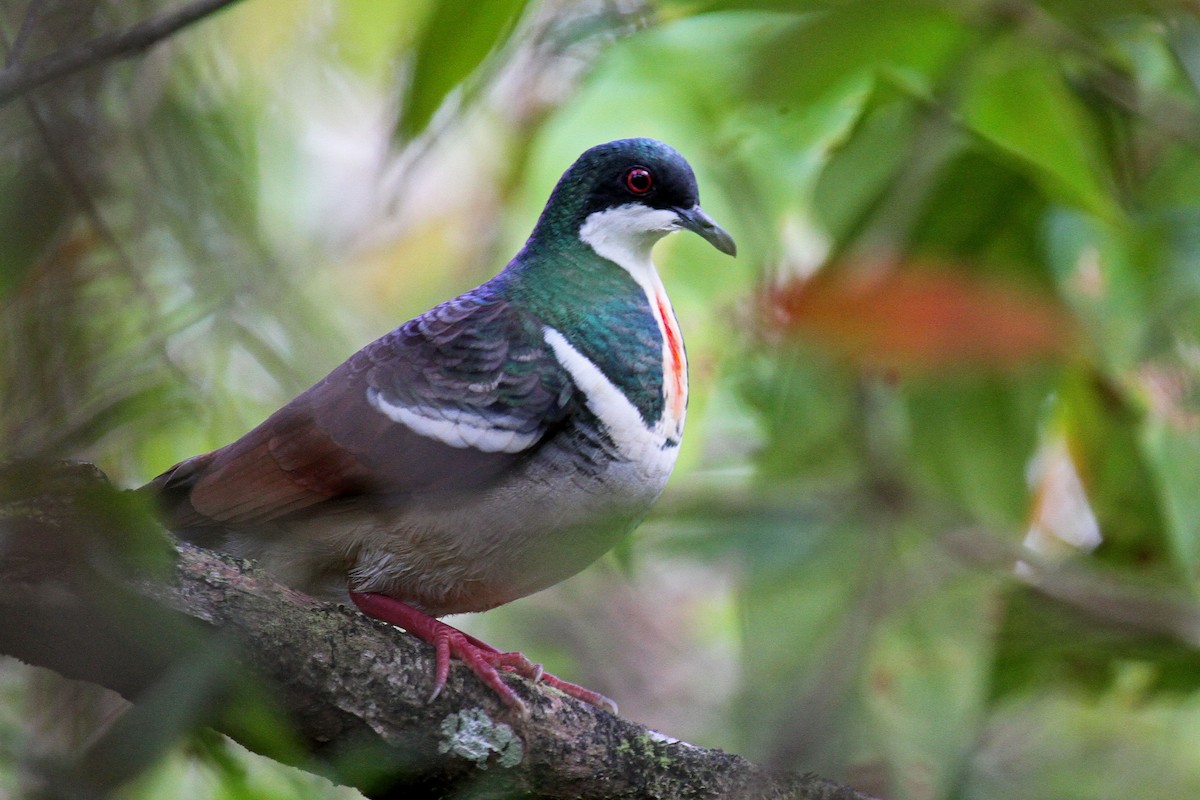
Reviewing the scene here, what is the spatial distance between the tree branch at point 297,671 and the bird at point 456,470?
4.1 inches

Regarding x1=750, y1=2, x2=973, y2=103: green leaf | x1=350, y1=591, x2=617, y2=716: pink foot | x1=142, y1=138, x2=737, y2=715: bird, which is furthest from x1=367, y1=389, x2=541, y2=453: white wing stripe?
x1=750, y1=2, x2=973, y2=103: green leaf

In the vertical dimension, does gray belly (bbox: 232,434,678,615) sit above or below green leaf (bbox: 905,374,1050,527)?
above

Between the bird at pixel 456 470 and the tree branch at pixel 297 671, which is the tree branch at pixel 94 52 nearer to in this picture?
the tree branch at pixel 297 671

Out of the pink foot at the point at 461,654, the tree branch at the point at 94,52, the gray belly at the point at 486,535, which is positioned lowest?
the pink foot at the point at 461,654

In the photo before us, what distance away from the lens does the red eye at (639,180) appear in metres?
3.00

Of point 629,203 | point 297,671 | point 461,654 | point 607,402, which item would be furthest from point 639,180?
point 297,671

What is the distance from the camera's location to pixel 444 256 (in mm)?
5969

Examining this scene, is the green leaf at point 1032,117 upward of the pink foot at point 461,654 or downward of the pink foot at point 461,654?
upward

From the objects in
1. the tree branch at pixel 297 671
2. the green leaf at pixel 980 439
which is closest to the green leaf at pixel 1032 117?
the green leaf at pixel 980 439

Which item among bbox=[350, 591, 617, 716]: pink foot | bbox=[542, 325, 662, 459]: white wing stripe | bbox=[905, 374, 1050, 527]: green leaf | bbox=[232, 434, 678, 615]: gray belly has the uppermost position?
bbox=[542, 325, 662, 459]: white wing stripe

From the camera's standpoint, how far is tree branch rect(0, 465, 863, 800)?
1.29m

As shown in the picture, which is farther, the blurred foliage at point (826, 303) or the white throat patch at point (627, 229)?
the white throat patch at point (627, 229)

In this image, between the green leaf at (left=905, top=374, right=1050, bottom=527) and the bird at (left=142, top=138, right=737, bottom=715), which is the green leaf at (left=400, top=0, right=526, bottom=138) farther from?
the green leaf at (left=905, top=374, right=1050, bottom=527)

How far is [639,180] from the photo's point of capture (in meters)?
3.01
